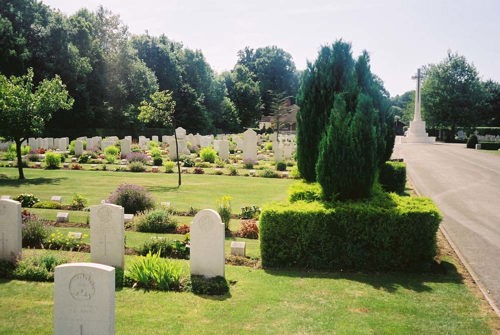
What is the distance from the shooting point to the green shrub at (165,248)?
9.76 metres

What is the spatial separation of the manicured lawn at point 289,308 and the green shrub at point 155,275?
242 millimetres

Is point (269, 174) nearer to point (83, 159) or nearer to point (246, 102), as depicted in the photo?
point (83, 159)

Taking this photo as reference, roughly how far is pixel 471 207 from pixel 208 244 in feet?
36.3

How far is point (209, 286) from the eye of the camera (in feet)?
25.3

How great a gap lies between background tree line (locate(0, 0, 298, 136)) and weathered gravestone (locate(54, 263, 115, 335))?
137 ft

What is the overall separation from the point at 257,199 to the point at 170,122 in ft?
22.2

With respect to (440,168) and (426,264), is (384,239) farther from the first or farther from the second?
(440,168)

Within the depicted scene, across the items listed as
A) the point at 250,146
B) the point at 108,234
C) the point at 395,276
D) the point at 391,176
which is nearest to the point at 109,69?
the point at 250,146

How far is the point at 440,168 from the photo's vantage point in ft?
91.7

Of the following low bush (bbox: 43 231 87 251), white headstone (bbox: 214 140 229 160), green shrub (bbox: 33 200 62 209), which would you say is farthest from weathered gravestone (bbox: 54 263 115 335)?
white headstone (bbox: 214 140 229 160)

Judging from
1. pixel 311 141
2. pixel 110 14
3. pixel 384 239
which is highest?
pixel 110 14

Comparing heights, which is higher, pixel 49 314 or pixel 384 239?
pixel 384 239

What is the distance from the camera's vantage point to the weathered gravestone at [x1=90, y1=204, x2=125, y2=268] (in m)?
8.57

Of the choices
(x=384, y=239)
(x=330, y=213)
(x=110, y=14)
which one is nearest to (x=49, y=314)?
(x=330, y=213)
